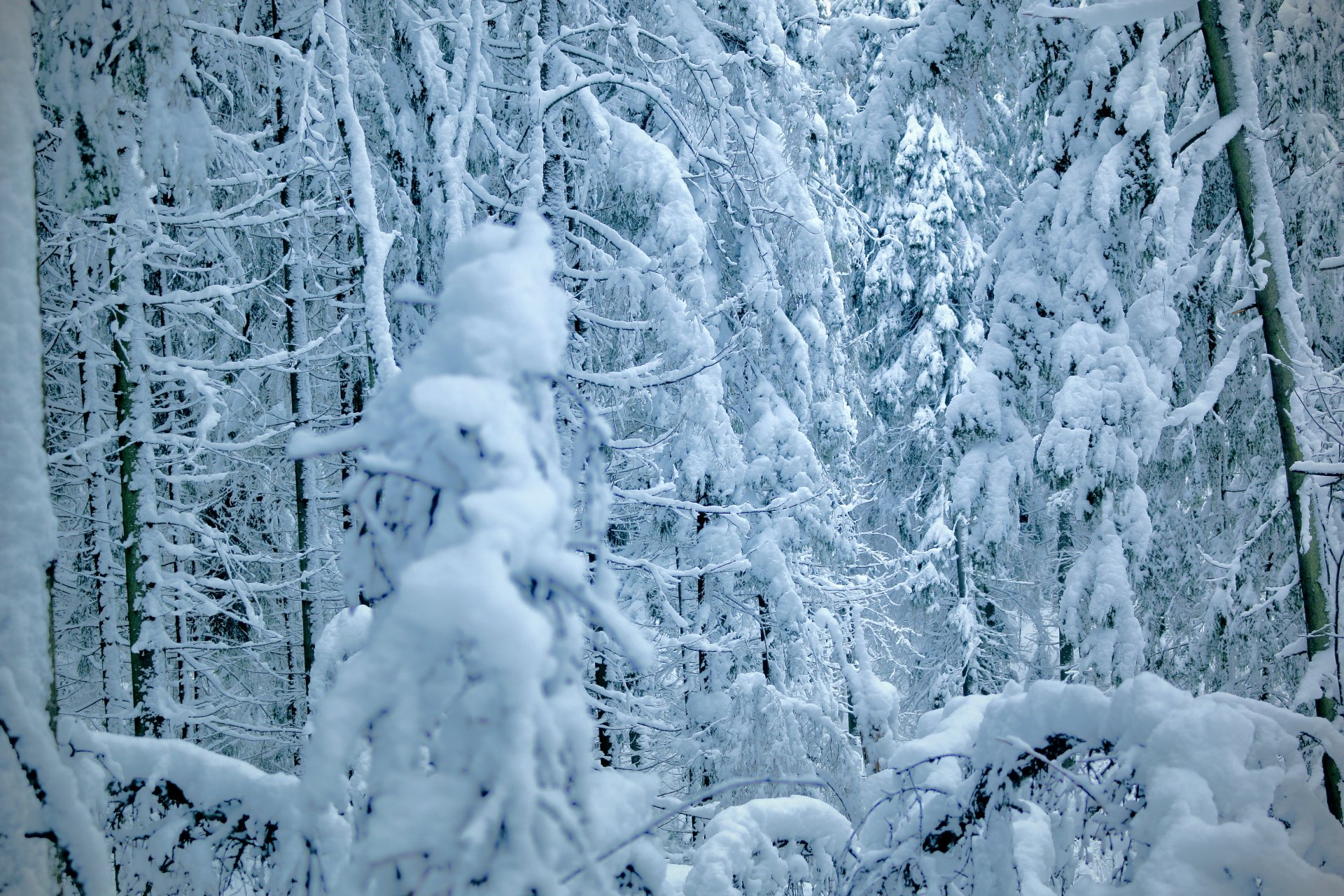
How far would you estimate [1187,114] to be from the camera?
24.6 ft

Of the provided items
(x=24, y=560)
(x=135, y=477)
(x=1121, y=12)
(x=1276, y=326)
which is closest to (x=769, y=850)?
(x=24, y=560)

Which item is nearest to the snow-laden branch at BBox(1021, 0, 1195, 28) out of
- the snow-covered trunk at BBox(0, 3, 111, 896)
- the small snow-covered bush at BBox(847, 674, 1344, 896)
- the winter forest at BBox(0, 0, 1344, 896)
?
the winter forest at BBox(0, 0, 1344, 896)

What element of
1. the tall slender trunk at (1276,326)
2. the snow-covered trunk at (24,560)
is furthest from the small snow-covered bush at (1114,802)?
the tall slender trunk at (1276,326)

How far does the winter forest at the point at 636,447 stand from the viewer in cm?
141

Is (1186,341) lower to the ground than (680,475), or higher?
higher

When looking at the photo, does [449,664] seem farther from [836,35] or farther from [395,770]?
[836,35]

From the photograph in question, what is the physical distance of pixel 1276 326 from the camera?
539 centimetres

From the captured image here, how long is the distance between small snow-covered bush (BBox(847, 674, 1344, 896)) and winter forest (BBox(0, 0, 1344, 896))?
0.02 m

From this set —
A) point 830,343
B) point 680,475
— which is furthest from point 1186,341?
point 680,475

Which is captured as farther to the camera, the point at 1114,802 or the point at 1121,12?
the point at 1121,12

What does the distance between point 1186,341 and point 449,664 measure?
1014 centimetres

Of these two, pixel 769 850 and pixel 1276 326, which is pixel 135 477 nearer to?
pixel 769 850

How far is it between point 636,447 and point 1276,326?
16.2 feet

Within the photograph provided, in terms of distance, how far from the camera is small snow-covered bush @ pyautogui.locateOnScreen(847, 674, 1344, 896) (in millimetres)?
1899
